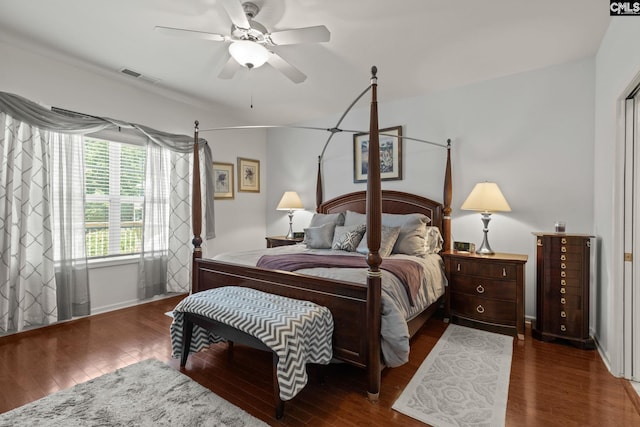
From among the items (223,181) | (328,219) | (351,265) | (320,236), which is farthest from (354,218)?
(223,181)

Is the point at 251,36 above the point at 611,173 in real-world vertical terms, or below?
above

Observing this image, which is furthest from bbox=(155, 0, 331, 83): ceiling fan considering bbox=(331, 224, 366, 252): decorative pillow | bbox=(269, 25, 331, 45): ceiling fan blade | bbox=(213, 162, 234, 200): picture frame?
bbox=(213, 162, 234, 200): picture frame

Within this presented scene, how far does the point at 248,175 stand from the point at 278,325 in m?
3.92

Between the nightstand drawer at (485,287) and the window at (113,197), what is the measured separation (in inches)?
152

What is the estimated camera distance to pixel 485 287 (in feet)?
10.1

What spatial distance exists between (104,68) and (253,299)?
3.05 metres

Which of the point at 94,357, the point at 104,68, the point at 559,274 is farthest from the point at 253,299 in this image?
the point at 104,68

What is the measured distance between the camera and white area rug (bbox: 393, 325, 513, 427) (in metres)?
1.82

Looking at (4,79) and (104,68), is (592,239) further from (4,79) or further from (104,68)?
(4,79)

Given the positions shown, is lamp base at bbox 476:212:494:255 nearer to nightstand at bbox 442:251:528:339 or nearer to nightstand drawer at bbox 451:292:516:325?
nightstand at bbox 442:251:528:339

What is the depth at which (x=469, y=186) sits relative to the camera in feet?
12.1

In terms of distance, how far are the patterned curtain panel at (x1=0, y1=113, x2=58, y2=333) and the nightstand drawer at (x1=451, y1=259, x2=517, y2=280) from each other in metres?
4.14

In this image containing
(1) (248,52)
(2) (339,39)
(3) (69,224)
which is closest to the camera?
(1) (248,52)

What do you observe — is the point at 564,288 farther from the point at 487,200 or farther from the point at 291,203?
the point at 291,203
